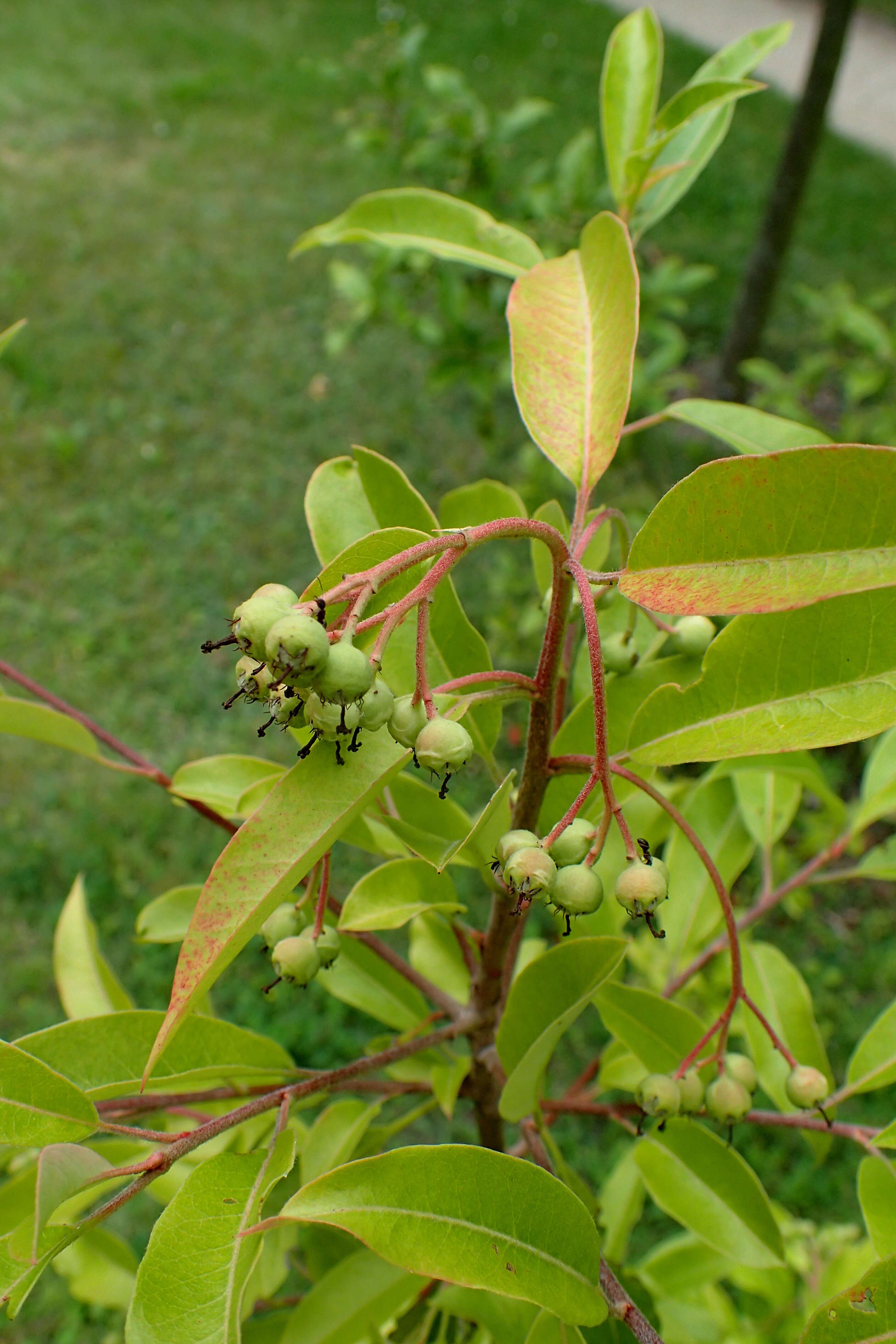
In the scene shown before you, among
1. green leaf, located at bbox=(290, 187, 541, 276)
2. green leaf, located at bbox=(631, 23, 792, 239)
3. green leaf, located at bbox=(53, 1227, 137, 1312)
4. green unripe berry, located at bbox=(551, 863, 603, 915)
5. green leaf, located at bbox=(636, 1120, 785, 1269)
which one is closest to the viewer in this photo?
green unripe berry, located at bbox=(551, 863, 603, 915)

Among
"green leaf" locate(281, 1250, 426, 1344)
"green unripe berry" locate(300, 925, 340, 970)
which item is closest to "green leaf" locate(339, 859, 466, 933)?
"green unripe berry" locate(300, 925, 340, 970)

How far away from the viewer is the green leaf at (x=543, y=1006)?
3.10 ft

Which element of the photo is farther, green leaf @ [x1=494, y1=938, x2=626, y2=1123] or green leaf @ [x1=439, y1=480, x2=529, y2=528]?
green leaf @ [x1=439, y1=480, x2=529, y2=528]

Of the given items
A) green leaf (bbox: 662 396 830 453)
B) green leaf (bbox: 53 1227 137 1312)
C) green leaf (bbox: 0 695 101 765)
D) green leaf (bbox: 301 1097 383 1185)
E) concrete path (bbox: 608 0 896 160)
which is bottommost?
green leaf (bbox: 53 1227 137 1312)

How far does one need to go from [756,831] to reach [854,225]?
657cm

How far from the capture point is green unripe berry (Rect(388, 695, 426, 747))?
804 mm

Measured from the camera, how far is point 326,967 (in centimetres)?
119

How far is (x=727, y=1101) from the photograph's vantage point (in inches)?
45.0

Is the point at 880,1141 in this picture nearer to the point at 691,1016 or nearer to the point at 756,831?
the point at 691,1016

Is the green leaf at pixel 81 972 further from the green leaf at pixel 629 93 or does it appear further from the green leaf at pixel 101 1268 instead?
the green leaf at pixel 629 93

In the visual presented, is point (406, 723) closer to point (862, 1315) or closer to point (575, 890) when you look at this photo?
point (575, 890)

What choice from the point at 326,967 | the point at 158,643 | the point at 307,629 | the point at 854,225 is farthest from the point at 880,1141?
the point at 854,225

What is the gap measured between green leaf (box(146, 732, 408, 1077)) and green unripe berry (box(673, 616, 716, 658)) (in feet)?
1.70

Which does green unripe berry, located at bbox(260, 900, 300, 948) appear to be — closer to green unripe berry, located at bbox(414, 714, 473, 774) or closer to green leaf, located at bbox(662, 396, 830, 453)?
green unripe berry, located at bbox(414, 714, 473, 774)
